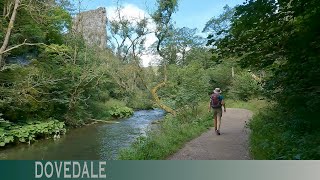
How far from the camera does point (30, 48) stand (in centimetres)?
1814

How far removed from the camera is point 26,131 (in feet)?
47.8

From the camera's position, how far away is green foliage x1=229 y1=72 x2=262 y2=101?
2508cm

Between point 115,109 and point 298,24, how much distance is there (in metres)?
21.5

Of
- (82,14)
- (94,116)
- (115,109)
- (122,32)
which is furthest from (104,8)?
(94,116)

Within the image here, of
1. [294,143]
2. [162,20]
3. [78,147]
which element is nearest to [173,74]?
[162,20]

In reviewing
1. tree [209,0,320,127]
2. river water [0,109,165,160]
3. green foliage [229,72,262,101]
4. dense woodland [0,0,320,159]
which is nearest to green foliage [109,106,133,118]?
dense woodland [0,0,320,159]

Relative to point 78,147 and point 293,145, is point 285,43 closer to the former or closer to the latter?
point 293,145

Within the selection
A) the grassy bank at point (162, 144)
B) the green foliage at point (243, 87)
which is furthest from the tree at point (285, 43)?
the green foliage at point (243, 87)

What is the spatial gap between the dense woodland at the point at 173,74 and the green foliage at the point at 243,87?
0.29 feet

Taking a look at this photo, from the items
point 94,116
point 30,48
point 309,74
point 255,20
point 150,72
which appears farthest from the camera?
point 150,72

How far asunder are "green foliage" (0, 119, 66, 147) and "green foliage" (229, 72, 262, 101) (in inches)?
598

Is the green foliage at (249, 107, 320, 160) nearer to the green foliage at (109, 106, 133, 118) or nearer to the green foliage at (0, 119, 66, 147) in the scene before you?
the green foliage at (0, 119, 66, 147)

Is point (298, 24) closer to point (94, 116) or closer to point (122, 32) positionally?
point (94, 116)

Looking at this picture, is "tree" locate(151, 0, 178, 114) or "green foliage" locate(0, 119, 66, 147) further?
"tree" locate(151, 0, 178, 114)
